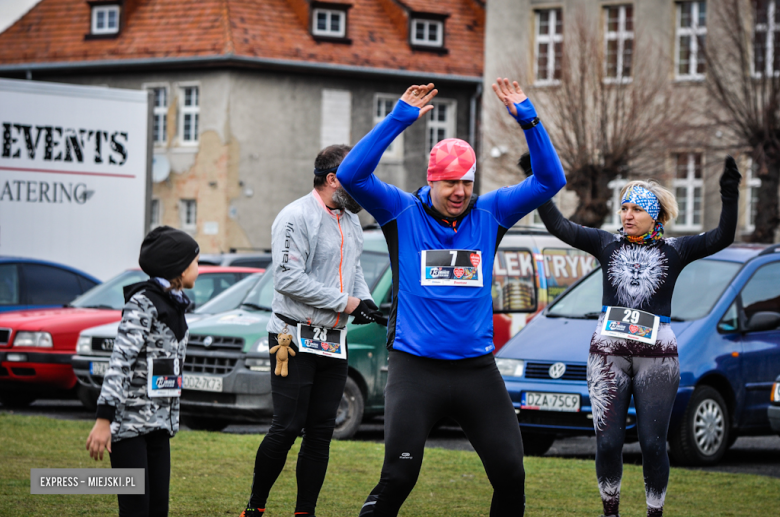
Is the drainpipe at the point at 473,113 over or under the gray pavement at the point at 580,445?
over

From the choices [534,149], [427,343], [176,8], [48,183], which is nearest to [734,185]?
[534,149]

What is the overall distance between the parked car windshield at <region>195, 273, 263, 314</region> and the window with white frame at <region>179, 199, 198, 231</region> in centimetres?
2631

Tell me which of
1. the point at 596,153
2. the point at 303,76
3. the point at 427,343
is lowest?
the point at 427,343

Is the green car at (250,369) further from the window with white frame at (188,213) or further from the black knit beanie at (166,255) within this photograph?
the window with white frame at (188,213)

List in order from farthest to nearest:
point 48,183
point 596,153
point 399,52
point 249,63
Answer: point 399,52 → point 249,63 → point 596,153 → point 48,183

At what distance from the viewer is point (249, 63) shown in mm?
37875

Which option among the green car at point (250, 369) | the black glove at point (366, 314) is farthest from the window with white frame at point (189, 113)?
the black glove at point (366, 314)

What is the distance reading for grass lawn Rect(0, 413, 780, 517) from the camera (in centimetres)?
733

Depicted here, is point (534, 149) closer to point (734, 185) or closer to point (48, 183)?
point (734, 185)

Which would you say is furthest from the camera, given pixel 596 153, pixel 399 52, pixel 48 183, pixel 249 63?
pixel 399 52

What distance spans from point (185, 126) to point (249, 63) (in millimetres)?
3276

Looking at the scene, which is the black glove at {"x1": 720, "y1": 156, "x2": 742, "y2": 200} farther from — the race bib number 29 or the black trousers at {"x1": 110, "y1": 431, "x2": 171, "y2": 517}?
the black trousers at {"x1": 110, "y1": 431, "x2": 171, "y2": 517}

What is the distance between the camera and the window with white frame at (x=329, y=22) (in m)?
39.8

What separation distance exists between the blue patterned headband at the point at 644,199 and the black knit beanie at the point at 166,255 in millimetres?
2615
